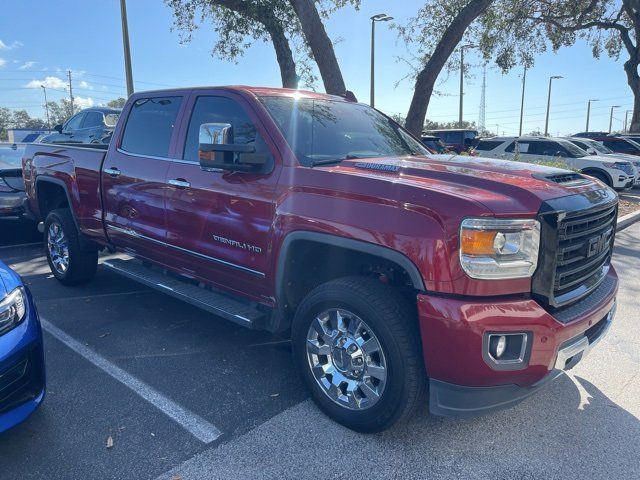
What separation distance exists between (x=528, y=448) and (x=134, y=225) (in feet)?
11.5

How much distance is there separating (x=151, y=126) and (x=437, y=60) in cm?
877

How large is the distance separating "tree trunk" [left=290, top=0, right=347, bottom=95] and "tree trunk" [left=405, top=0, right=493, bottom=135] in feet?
6.19

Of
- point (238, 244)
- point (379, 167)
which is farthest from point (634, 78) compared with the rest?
point (238, 244)

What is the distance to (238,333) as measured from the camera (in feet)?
14.6

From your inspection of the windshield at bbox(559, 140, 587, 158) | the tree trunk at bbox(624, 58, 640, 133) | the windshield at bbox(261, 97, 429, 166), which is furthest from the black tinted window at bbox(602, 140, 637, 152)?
the windshield at bbox(261, 97, 429, 166)

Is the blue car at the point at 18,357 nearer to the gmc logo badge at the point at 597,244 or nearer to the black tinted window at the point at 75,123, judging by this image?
the gmc logo badge at the point at 597,244

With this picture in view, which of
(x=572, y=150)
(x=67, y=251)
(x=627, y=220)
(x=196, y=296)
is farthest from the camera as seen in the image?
(x=572, y=150)

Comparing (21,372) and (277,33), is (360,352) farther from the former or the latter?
(277,33)

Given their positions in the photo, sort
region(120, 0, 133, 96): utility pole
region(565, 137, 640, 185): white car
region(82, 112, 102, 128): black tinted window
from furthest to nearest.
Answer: region(565, 137, 640, 185): white car → region(120, 0, 133, 96): utility pole → region(82, 112, 102, 128): black tinted window

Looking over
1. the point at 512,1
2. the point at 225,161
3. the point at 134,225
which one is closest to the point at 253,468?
the point at 225,161

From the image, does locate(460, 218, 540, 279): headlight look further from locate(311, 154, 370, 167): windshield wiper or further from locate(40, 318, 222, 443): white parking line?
locate(40, 318, 222, 443): white parking line

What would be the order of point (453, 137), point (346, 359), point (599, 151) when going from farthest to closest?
point (453, 137), point (599, 151), point (346, 359)

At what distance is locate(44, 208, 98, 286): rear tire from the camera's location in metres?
5.37

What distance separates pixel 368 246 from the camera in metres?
2.71
